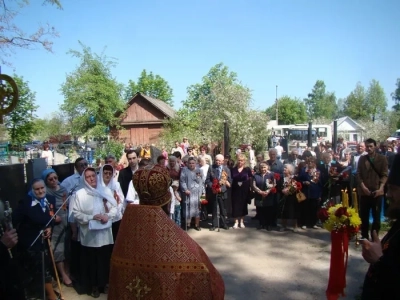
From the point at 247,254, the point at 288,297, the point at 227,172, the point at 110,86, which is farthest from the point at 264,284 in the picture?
the point at 110,86

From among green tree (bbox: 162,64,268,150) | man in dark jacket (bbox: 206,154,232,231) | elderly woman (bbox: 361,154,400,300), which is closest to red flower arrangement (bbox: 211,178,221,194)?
man in dark jacket (bbox: 206,154,232,231)

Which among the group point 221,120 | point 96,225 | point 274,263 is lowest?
point 274,263

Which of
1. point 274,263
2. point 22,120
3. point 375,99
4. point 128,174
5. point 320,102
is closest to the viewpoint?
point 274,263

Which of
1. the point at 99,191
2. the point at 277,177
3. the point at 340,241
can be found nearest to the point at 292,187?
the point at 277,177

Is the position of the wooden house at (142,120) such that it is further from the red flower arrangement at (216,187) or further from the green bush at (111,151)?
the red flower arrangement at (216,187)

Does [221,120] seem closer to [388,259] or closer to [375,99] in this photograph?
[388,259]

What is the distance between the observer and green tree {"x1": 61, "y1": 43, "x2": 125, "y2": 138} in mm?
30781

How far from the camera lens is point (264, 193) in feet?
30.2

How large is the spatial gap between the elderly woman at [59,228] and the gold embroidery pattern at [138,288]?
4.08m

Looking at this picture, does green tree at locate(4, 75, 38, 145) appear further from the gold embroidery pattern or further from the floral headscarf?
the gold embroidery pattern

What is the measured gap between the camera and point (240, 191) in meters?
9.70

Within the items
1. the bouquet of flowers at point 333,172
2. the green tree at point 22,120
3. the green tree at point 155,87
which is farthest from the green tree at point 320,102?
the bouquet of flowers at point 333,172

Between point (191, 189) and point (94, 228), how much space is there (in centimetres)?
408

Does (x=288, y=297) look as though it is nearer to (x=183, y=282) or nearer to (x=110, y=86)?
(x=183, y=282)
